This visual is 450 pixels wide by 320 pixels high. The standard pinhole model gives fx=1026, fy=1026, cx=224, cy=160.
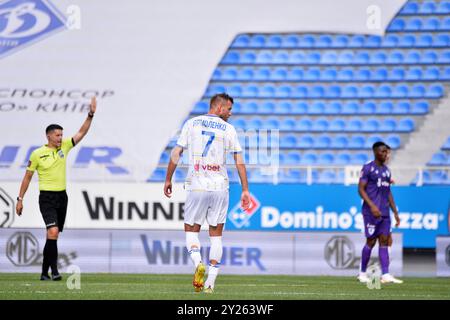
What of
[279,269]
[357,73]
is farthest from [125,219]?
[357,73]

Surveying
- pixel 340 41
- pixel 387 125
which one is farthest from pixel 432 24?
pixel 387 125

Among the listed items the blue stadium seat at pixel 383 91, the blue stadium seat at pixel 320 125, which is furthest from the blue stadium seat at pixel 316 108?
the blue stadium seat at pixel 383 91

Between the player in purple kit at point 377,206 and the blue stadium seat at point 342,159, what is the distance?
28.4 ft

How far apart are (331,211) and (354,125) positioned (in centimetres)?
476

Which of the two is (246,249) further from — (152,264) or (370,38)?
(370,38)

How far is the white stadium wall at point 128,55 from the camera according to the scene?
23.4 meters

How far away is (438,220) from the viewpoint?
19406mm

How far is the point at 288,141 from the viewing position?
23.4 m

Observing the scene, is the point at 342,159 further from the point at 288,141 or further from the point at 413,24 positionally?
the point at 413,24

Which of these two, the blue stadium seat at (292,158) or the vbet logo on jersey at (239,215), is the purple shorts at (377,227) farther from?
the blue stadium seat at (292,158)

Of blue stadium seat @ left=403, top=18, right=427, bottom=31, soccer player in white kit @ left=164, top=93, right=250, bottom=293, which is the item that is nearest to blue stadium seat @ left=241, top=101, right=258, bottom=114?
blue stadium seat @ left=403, top=18, right=427, bottom=31

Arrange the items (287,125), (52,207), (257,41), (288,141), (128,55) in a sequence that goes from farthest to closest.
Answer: (257,41) → (128,55) → (287,125) → (288,141) → (52,207)
